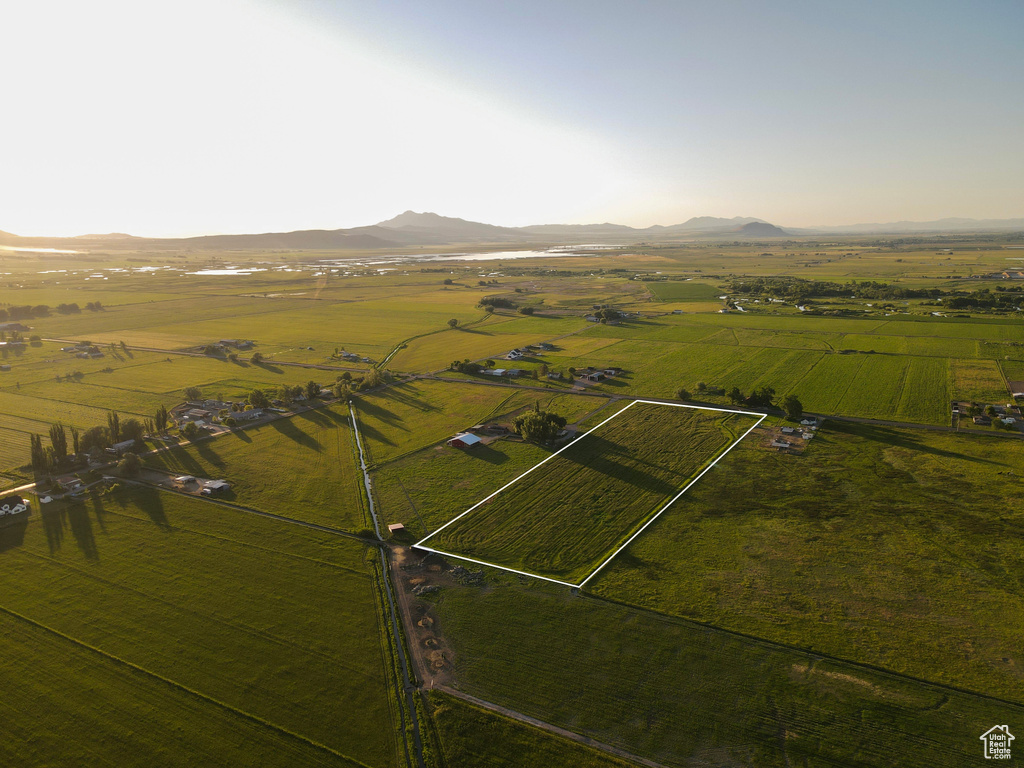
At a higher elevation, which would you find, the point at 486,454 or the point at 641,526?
the point at 486,454

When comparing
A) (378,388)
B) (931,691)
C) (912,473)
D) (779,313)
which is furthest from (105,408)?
(779,313)

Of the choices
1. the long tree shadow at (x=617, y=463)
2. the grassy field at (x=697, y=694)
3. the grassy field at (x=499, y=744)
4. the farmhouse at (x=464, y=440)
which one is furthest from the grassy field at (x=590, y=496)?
the grassy field at (x=499, y=744)

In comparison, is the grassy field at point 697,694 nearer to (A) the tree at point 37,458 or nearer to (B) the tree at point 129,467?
(B) the tree at point 129,467

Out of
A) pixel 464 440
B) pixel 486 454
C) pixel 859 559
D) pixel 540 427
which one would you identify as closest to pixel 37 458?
pixel 464 440

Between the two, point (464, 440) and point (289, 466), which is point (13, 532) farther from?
point (464, 440)

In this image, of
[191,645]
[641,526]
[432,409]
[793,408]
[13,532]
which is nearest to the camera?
[191,645]

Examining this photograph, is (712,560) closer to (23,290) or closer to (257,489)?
(257,489)
